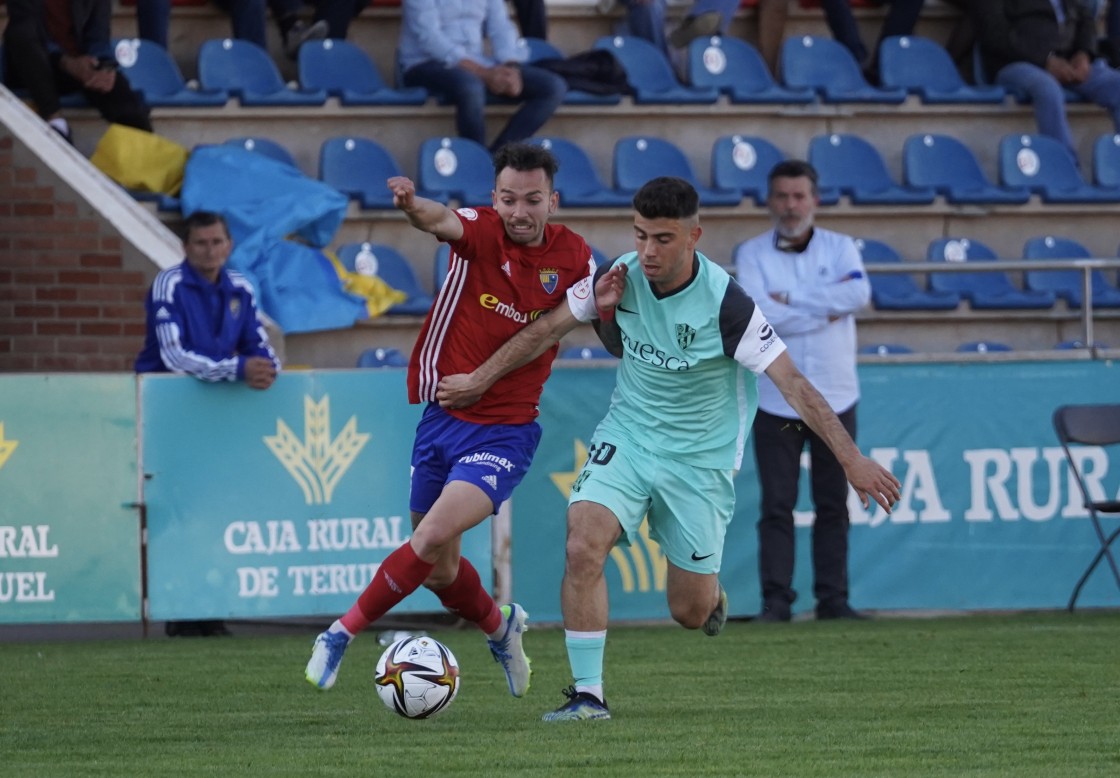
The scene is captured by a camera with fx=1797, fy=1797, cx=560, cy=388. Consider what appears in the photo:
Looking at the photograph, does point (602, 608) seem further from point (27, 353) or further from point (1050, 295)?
point (1050, 295)

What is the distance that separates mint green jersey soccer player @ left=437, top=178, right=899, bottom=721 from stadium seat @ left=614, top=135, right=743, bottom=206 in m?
7.21

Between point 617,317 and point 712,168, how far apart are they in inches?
307

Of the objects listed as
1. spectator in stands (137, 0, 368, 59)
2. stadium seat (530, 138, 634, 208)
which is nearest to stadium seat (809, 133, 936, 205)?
stadium seat (530, 138, 634, 208)

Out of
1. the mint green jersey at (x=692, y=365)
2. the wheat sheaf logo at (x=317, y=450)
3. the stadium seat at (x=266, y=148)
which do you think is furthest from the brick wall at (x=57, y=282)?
the mint green jersey at (x=692, y=365)

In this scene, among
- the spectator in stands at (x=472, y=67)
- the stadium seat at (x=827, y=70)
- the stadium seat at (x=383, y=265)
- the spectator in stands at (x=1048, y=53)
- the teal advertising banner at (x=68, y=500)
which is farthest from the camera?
the spectator in stands at (x=1048, y=53)

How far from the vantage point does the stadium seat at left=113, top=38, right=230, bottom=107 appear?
43.5 feet

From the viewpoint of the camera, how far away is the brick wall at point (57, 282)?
11.6 meters

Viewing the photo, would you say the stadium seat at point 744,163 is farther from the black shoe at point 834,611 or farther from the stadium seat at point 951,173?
the black shoe at point 834,611

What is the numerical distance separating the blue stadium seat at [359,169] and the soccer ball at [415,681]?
24.1 ft

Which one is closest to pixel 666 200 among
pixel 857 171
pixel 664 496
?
pixel 664 496

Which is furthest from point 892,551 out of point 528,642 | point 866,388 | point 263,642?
point 263,642

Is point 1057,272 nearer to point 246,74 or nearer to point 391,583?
point 246,74

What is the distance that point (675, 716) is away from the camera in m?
6.32

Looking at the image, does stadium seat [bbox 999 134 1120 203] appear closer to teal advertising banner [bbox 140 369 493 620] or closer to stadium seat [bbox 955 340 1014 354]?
stadium seat [bbox 955 340 1014 354]
